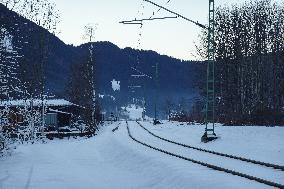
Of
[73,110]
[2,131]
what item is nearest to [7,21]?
[2,131]

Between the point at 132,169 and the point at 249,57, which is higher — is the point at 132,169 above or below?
below

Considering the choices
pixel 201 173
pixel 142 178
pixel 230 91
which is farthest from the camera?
pixel 230 91

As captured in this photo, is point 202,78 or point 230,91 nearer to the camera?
point 230,91

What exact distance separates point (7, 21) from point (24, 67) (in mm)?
17867

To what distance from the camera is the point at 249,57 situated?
54.2 metres

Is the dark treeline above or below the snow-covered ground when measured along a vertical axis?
above

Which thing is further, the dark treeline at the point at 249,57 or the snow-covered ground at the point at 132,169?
the dark treeline at the point at 249,57

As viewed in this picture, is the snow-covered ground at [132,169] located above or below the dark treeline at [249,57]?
below

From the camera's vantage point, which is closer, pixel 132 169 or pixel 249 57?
pixel 132 169

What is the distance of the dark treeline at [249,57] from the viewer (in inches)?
2077

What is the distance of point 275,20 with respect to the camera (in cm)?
5534

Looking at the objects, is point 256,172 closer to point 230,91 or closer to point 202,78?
point 230,91

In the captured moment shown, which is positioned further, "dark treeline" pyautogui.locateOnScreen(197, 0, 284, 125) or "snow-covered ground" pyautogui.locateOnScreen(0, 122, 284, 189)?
"dark treeline" pyautogui.locateOnScreen(197, 0, 284, 125)

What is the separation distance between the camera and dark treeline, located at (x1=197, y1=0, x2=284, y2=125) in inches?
2077
